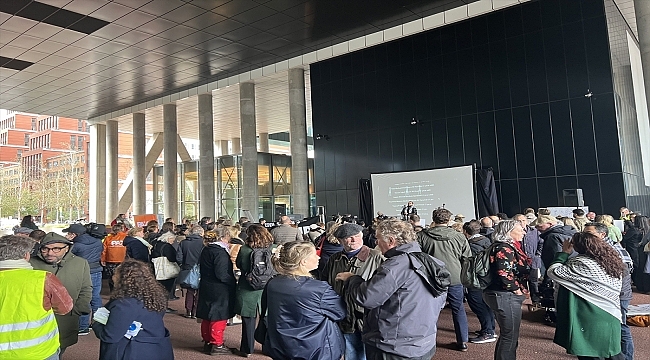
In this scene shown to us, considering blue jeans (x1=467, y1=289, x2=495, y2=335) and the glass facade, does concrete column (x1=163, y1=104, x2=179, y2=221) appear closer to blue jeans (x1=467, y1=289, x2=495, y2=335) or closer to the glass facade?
the glass facade

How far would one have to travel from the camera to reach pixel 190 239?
699 cm

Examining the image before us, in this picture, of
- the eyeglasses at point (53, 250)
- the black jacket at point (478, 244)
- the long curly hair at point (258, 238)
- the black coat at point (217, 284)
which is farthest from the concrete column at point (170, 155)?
the eyeglasses at point (53, 250)

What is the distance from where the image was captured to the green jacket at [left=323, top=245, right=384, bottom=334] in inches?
130

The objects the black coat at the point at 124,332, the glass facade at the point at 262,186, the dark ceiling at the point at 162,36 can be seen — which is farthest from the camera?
the glass facade at the point at 262,186

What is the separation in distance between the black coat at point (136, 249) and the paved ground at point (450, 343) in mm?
1175

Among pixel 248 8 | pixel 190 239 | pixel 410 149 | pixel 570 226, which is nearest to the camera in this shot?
pixel 570 226

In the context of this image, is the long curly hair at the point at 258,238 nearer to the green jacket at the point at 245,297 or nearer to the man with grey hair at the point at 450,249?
the green jacket at the point at 245,297

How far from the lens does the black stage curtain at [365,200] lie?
1541cm

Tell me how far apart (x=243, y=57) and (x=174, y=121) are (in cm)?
722

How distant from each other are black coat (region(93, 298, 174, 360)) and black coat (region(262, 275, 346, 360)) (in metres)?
0.71

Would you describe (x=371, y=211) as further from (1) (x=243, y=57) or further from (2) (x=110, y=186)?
(2) (x=110, y=186)

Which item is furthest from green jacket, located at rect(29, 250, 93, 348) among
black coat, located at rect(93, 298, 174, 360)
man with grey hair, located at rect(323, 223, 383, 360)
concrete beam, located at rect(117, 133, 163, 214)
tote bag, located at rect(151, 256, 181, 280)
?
concrete beam, located at rect(117, 133, 163, 214)

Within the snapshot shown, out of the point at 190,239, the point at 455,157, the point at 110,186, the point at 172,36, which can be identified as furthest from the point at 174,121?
the point at 190,239

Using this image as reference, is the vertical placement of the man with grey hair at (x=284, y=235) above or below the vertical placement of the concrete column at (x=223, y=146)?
below
